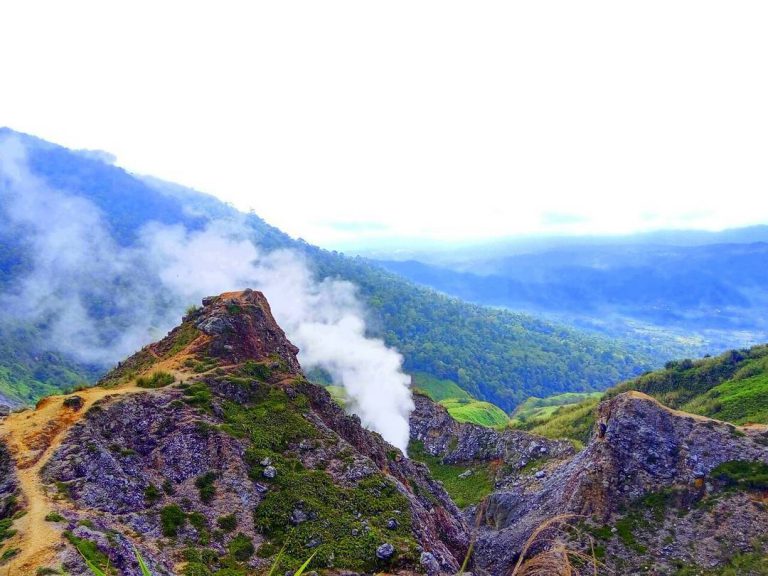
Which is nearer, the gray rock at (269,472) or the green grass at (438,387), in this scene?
the gray rock at (269,472)

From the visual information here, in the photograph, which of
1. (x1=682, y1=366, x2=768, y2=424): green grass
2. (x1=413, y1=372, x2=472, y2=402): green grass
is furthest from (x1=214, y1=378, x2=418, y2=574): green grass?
(x1=413, y1=372, x2=472, y2=402): green grass

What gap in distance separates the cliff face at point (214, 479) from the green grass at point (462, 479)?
18.6 m

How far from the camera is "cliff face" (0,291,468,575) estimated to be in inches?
909

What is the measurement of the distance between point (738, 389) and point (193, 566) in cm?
7014

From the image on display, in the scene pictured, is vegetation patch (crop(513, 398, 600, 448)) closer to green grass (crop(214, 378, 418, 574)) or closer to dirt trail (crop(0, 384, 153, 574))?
green grass (crop(214, 378, 418, 574))

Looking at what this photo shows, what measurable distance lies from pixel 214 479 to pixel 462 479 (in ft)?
125

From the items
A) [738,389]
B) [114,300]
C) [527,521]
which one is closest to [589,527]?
[527,521]

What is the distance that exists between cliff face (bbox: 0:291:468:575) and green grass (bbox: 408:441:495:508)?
1861 centimetres

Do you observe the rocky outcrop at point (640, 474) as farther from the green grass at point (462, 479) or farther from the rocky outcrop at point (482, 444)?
the green grass at point (462, 479)

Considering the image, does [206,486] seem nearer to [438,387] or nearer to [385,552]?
[385,552]

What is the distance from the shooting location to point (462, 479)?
195ft

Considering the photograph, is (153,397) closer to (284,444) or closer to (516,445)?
(284,444)

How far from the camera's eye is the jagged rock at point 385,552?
84.4 feet

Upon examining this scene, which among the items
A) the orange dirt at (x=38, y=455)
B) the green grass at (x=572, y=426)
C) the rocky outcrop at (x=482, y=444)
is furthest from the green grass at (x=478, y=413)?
the orange dirt at (x=38, y=455)
